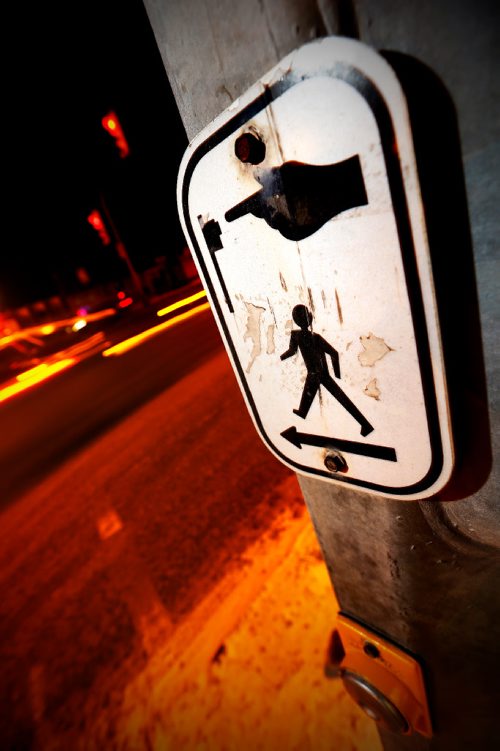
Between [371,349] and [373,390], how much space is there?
8 centimetres

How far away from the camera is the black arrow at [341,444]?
71 centimetres

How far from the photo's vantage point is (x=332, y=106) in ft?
1.71

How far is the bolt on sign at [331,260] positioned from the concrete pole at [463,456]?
8 centimetres

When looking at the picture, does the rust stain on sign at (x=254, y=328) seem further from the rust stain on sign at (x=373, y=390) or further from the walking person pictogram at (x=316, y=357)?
the rust stain on sign at (x=373, y=390)

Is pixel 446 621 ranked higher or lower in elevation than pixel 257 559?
higher

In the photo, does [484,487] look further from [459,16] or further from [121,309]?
[121,309]

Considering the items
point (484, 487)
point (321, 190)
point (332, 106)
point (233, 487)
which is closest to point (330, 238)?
point (321, 190)

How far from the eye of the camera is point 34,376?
12898 millimetres

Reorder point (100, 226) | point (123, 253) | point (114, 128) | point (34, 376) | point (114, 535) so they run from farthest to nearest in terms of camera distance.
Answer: point (100, 226), point (123, 253), point (114, 128), point (34, 376), point (114, 535)

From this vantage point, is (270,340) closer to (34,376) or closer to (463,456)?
(463,456)

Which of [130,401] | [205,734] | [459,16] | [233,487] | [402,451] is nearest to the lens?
[459,16]

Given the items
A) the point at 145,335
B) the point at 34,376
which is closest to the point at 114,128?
the point at 145,335

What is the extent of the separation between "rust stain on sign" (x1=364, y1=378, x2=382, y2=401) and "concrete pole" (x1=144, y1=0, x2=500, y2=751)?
139 millimetres

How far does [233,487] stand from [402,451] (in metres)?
3.68
